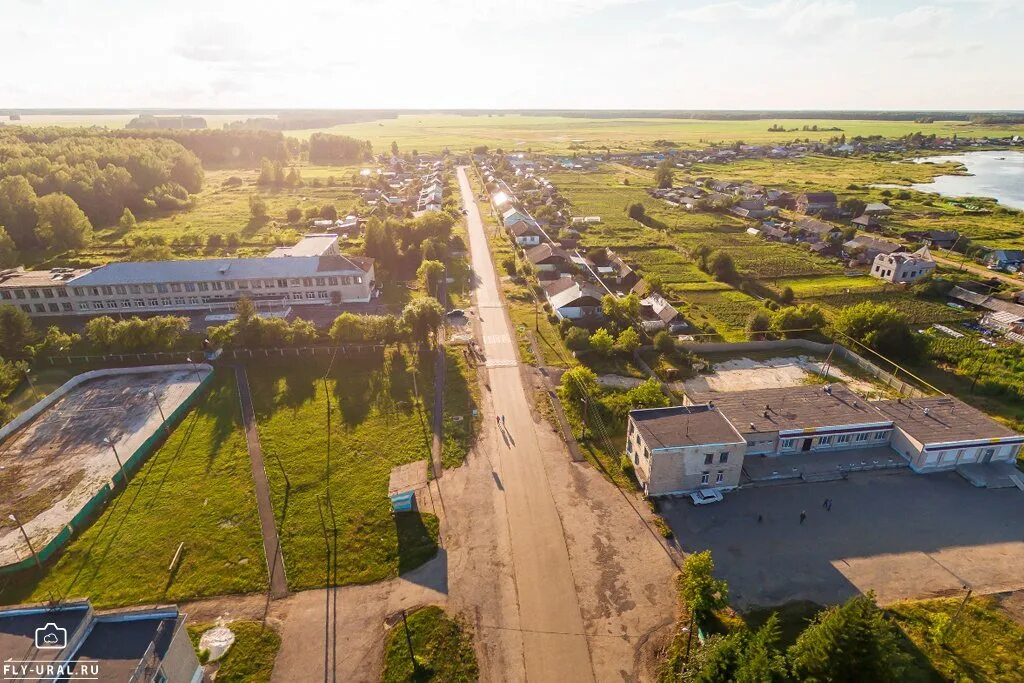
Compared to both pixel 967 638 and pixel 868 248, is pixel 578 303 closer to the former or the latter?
pixel 967 638

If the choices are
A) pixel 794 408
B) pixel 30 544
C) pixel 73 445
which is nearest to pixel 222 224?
pixel 73 445

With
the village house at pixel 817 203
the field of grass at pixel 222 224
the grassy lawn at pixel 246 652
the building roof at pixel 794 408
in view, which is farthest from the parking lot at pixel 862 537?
the village house at pixel 817 203

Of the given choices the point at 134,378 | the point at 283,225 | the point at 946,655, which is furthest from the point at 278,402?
the point at 283,225

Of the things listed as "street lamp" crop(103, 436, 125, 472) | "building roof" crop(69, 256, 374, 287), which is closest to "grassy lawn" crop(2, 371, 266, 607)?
"street lamp" crop(103, 436, 125, 472)

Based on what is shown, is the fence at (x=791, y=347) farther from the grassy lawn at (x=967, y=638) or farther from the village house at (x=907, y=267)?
the village house at (x=907, y=267)

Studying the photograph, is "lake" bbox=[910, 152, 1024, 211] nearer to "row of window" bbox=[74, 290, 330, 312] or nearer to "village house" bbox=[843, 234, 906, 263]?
"village house" bbox=[843, 234, 906, 263]
